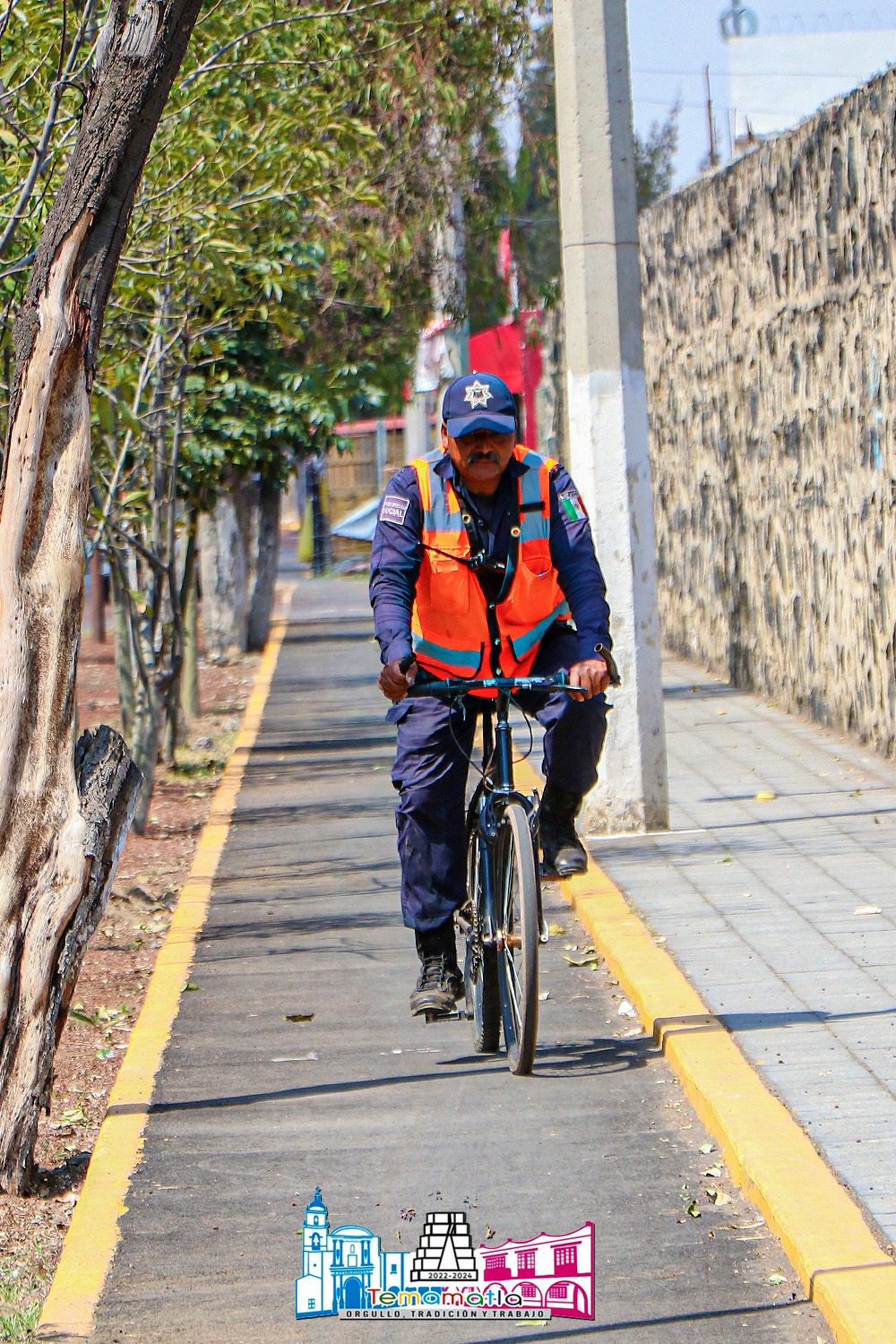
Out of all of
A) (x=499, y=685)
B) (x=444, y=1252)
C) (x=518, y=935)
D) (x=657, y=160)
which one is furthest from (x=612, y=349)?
(x=657, y=160)

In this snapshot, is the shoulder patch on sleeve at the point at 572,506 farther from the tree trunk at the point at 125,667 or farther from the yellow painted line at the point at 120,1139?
the tree trunk at the point at 125,667

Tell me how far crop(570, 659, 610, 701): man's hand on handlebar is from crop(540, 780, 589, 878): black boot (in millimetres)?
441

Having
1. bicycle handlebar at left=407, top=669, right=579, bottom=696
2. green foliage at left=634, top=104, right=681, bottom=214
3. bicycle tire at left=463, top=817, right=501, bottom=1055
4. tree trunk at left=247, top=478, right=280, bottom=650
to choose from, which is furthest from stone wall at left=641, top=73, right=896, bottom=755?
green foliage at left=634, top=104, right=681, bottom=214

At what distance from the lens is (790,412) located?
1241 centimetres

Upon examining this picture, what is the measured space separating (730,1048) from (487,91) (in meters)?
10.8

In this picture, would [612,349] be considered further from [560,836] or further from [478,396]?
[560,836]

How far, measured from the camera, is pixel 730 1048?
18.7ft

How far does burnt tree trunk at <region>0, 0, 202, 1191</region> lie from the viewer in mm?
4984

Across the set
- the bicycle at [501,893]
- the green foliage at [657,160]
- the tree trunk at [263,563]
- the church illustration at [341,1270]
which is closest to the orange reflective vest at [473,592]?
the bicycle at [501,893]

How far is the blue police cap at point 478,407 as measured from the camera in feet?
17.9

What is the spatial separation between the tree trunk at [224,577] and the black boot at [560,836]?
50.1 feet

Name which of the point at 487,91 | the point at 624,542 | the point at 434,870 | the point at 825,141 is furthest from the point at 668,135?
the point at 434,870

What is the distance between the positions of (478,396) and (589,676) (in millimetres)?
850

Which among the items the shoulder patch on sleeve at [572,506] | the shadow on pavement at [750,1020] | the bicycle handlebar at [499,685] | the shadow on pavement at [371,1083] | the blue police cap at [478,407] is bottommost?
the shadow on pavement at [371,1083]
